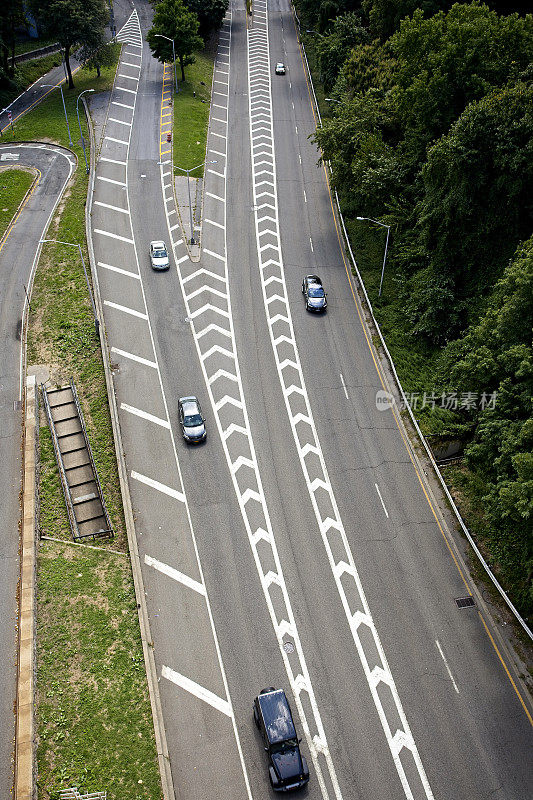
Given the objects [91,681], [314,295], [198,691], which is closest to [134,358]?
[314,295]

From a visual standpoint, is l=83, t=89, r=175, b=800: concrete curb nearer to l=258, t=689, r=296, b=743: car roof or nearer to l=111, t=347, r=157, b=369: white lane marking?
l=111, t=347, r=157, b=369: white lane marking

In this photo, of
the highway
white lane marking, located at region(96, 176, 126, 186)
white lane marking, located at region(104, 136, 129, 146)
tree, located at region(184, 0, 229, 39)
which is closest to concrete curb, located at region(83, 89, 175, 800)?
the highway

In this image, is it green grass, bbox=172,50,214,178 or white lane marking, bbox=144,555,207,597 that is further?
green grass, bbox=172,50,214,178

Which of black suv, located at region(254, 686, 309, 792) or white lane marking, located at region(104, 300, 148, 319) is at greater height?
white lane marking, located at region(104, 300, 148, 319)

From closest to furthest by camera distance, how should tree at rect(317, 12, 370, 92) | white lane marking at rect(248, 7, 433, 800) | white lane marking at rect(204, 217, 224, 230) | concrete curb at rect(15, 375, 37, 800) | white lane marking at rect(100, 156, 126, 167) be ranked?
1. concrete curb at rect(15, 375, 37, 800)
2. white lane marking at rect(248, 7, 433, 800)
3. white lane marking at rect(204, 217, 224, 230)
4. white lane marking at rect(100, 156, 126, 167)
5. tree at rect(317, 12, 370, 92)

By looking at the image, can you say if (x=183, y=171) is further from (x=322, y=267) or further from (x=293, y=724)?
(x=293, y=724)

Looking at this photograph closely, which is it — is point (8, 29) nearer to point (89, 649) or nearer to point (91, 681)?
point (89, 649)

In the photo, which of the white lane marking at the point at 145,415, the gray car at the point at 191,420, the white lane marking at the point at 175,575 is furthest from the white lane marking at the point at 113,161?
the white lane marking at the point at 175,575
